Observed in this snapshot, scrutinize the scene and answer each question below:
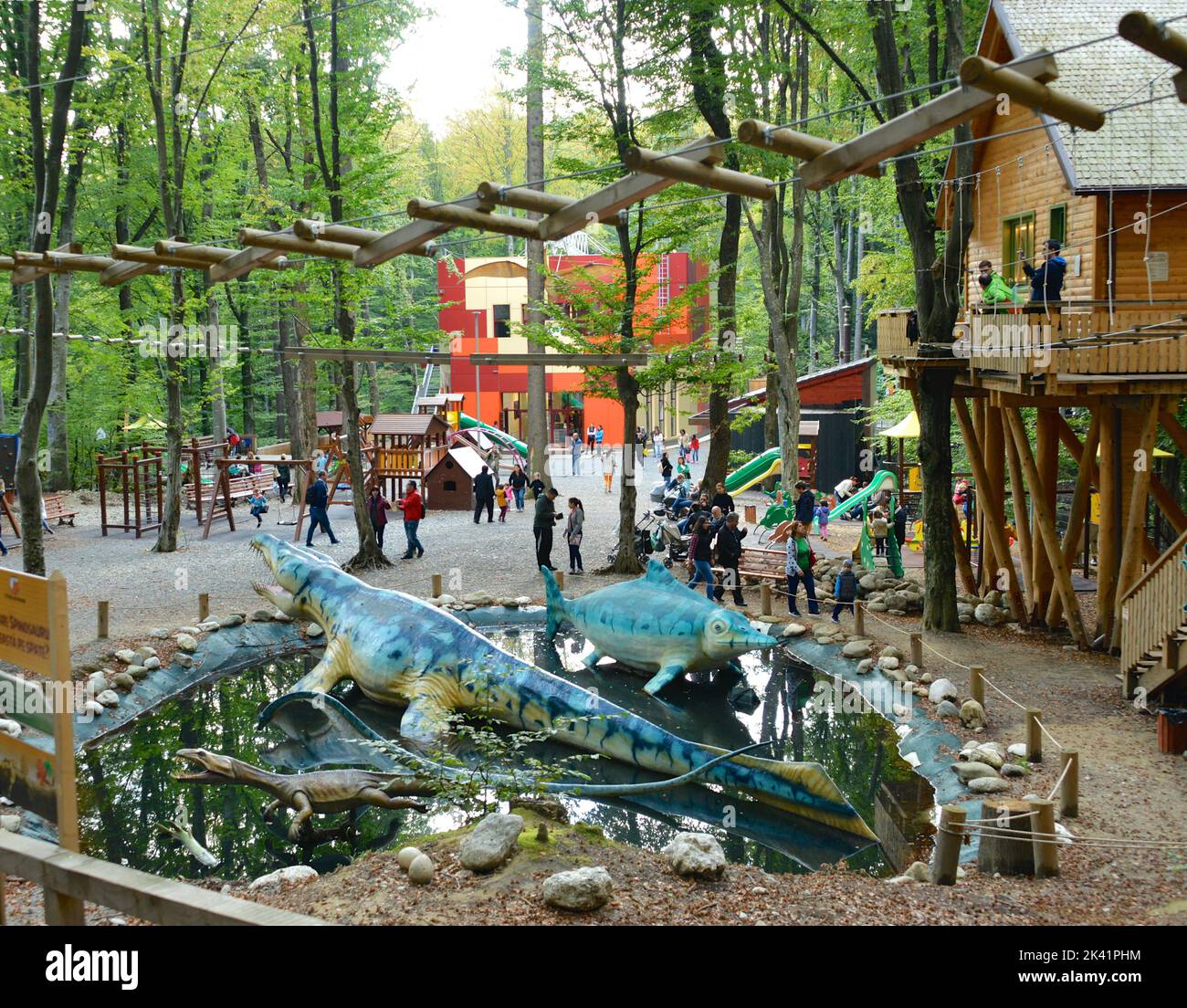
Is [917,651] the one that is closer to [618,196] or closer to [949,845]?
[949,845]

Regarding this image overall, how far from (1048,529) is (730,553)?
4706 millimetres

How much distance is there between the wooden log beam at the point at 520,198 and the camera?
25.6 feet

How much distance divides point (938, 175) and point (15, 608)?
77.2ft

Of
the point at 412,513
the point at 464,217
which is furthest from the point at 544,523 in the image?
the point at 464,217

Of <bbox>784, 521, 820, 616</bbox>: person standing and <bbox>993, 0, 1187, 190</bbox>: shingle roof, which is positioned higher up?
<bbox>993, 0, 1187, 190</bbox>: shingle roof

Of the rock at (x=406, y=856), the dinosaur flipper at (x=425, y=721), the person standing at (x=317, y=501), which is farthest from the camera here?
the person standing at (x=317, y=501)

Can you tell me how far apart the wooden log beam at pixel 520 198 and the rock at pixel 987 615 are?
11.8 m

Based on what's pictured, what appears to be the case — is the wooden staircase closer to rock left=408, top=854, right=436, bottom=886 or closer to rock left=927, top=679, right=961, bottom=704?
rock left=927, top=679, right=961, bottom=704

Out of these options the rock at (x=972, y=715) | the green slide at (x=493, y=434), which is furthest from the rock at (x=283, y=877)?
the green slide at (x=493, y=434)

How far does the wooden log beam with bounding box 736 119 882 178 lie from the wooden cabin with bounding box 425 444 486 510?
2377cm

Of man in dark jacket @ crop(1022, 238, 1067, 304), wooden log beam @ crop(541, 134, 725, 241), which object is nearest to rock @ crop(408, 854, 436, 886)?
wooden log beam @ crop(541, 134, 725, 241)

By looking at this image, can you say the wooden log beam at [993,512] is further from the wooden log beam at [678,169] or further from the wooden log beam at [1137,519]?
the wooden log beam at [678,169]

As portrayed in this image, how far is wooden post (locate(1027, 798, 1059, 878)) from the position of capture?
8188mm

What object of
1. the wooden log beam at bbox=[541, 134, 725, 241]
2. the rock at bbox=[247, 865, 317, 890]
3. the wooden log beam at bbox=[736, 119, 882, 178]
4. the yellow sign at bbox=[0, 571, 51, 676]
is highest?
the wooden log beam at bbox=[736, 119, 882, 178]
